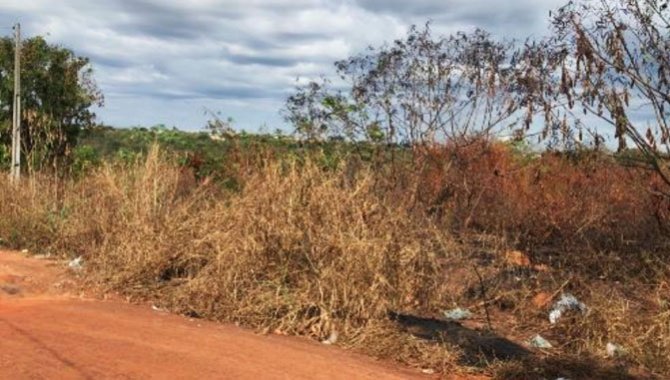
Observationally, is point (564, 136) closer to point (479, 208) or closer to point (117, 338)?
point (479, 208)

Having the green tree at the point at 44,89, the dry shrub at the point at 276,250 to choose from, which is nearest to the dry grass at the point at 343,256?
the dry shrub at the point at 276,250

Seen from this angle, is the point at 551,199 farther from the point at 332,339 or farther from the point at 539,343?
the point at 332,339

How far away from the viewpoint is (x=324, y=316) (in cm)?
672

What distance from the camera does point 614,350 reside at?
670 centimetres

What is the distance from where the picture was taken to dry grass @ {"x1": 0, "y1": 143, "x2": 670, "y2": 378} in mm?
6805

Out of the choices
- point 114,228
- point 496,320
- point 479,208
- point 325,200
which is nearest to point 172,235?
point 114,228

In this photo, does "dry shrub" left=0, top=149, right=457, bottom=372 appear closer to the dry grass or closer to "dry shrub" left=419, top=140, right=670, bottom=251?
the dry grass

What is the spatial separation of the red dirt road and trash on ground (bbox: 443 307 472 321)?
1721 mm

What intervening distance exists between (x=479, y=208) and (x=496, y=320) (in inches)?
115

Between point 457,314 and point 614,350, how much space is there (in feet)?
5.13

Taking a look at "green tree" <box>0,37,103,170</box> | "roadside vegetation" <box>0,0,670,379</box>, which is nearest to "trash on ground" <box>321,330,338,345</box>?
"roadside vegetation" <box>0,0,670,379</box>

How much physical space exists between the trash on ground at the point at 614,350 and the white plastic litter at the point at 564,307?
637 mm

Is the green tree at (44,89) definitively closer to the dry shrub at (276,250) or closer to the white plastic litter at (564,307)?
the dry shrub at (276,250)

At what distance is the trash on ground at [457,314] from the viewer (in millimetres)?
7715
